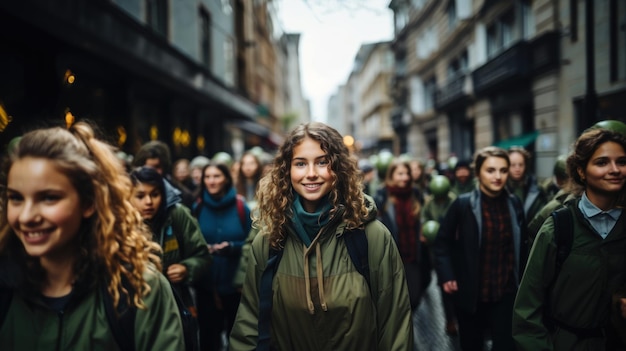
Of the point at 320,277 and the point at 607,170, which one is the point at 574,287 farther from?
the point at 320,277

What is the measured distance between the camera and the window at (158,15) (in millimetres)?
12386

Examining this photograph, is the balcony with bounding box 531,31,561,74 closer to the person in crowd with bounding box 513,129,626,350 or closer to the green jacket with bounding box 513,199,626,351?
the person in crowd with bounding box 513,129,626,350

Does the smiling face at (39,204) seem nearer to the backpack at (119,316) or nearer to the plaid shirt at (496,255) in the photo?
the backpack at (119,316)

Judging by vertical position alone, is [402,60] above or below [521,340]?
above

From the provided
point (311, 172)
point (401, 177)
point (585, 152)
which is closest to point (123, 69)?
point (401, 177)

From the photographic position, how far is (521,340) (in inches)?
102

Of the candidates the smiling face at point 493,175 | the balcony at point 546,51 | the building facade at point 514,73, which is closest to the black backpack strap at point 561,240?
the smiling face at point 493,175

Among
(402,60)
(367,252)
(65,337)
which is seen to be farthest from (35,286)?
(402,60)

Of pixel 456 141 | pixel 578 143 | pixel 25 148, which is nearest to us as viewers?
pixel 25 148

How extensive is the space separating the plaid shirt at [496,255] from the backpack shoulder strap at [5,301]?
328 cm

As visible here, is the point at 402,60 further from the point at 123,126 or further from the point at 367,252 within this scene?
the point at 367,252

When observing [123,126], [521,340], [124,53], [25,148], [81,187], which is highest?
[124,53]

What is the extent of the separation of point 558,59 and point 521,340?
11302 millimetres

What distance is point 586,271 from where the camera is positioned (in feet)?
8.23
